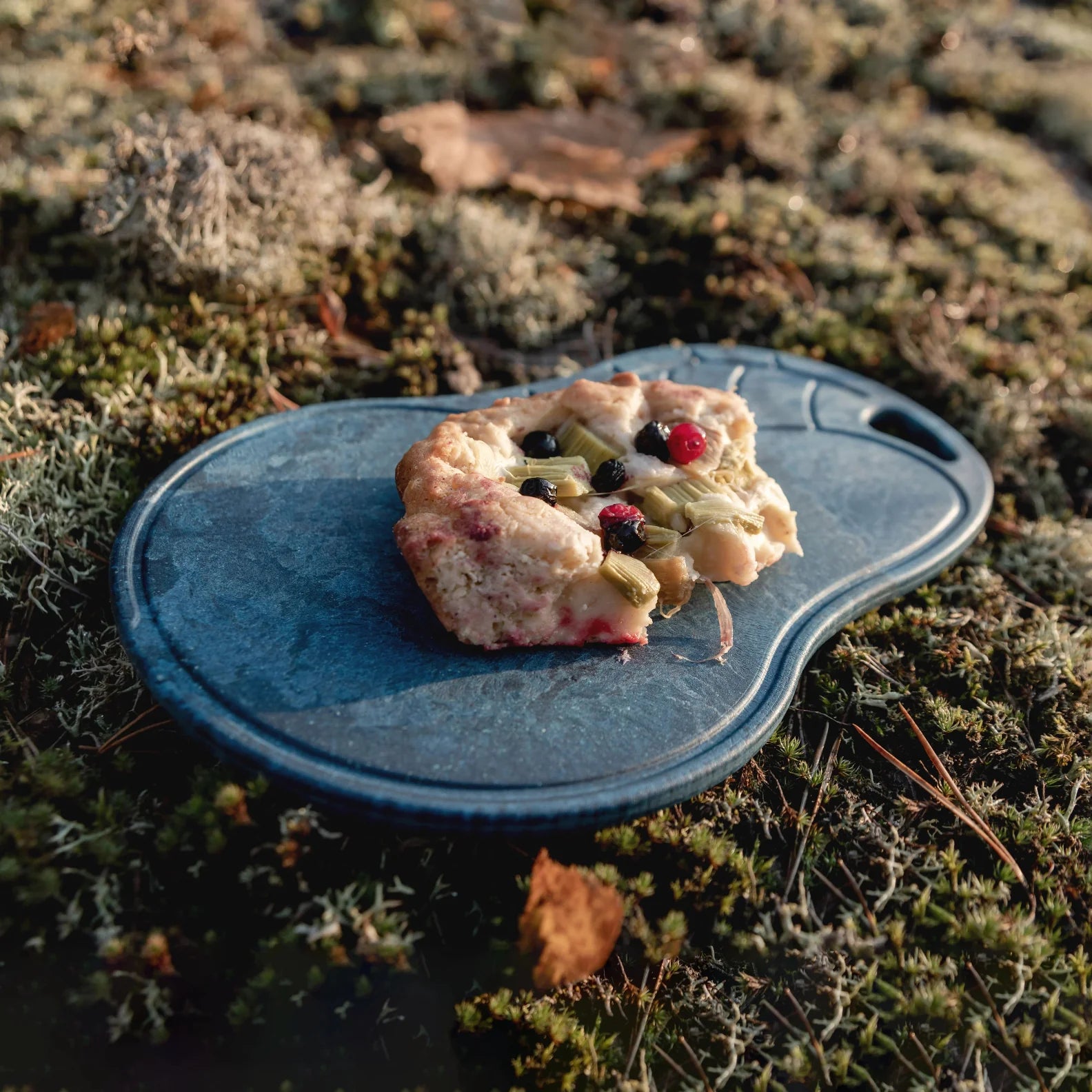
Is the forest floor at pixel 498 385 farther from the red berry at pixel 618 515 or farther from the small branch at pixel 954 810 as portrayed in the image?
the red berry at pixel 618 515

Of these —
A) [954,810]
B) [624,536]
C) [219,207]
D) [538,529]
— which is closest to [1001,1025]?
[954,810]

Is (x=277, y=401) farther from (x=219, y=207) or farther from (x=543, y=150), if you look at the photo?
(x=543, y=150)

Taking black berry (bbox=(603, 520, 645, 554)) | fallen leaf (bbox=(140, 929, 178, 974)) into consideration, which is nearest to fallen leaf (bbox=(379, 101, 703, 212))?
black berry (bbox=(603, 520, 645, 554))

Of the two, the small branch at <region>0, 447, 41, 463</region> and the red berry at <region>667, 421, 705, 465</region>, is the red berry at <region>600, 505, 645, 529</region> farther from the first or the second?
the small branch at <region>0, 447, 41, 463</region>

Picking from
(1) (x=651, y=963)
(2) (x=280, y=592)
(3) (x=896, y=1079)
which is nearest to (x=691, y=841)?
(1) (x=651, y=963)

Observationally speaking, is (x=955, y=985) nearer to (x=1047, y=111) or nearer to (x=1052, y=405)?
(x=1052, y=405)

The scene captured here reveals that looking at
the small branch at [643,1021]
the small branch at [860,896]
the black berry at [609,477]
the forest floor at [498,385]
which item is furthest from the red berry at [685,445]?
the small branch at [643,1021]
